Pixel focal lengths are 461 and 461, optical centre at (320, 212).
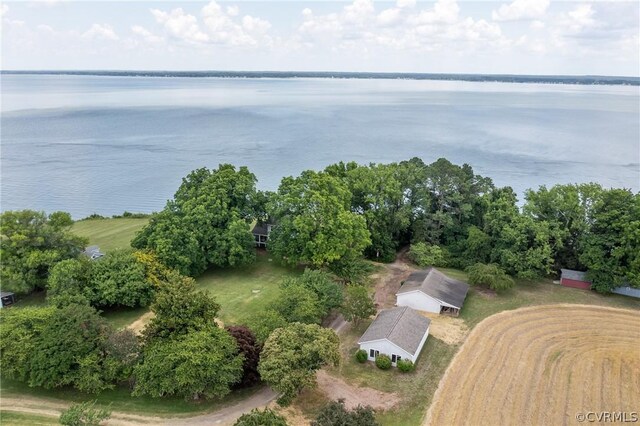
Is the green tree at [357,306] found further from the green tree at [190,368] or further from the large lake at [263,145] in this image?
the large lake at [263,145]

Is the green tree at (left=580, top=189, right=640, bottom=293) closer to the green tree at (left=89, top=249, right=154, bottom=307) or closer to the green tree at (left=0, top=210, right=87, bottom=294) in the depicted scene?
the green tree at (left=89, top=249, right=154, bottom=307)

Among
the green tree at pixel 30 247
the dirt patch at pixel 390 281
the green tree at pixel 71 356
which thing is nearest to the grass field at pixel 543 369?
the dirt patch at pixel 390 281

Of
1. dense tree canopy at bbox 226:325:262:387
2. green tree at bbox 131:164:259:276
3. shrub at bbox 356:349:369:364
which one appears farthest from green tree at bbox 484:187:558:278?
dense tree canopy at bbox 226:325:262:387

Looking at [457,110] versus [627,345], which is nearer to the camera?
[627,345]

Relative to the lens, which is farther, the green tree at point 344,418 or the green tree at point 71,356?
the green tree at point 71,356

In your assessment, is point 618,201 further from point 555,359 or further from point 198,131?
point 198,131

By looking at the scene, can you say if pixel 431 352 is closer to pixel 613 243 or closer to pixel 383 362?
pixel 383 362

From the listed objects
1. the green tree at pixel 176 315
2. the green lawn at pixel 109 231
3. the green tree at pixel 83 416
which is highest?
the green tree at pixel 176 315

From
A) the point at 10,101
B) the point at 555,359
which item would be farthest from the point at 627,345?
the point at 10,101
